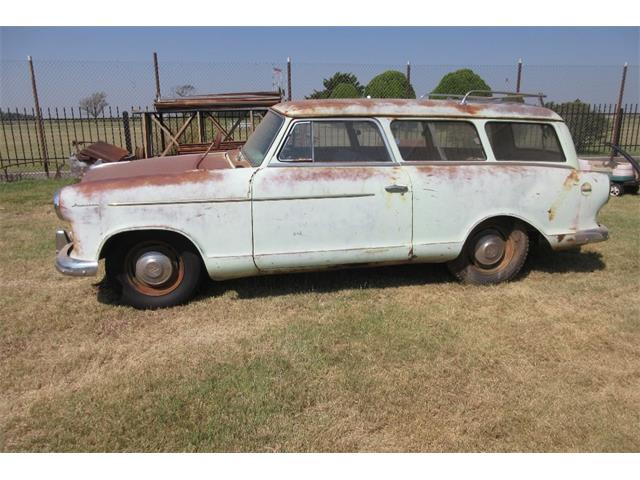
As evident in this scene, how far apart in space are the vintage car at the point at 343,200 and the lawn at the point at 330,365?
371 mm

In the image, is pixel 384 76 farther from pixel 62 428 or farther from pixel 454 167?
pixel 62 428

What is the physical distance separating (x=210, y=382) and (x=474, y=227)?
263cm

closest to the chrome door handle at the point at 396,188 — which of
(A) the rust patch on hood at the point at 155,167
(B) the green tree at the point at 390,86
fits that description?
(A) the rust patch on hood at the point at 155,167

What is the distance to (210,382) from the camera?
122 inches

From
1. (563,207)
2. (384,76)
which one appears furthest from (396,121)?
(384,76)

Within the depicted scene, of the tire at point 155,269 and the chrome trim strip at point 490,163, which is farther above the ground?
the chrome trim strip at point 490,163

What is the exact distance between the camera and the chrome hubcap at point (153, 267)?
13.2 feet

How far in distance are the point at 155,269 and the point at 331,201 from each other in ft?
5.01

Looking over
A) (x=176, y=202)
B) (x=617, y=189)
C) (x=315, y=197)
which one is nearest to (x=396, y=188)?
(x=315, y=197)

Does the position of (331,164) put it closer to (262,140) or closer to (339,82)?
(262,140)

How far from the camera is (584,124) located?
12.9m

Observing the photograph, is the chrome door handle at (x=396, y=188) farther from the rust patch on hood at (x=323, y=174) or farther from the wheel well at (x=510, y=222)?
the wheel well at (x=510, y=222)

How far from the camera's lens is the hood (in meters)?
4.15

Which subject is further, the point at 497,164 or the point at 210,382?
the point at 497,164
